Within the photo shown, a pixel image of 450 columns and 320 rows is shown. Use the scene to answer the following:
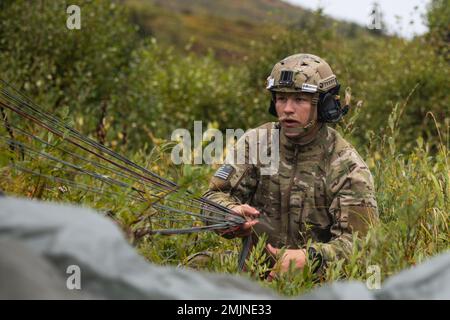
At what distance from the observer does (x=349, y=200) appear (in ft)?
17.3

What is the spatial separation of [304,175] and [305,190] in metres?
0.11

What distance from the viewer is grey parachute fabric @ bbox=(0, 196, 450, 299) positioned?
99.3 inches

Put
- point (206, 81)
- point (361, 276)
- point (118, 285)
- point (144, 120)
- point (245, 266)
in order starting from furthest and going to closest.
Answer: point (206, 81), point (144, 120), point (245, 266), point (361, 276), point (118, 285)

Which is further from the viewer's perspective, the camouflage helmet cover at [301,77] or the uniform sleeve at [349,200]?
the camouflage helmet cover at [301,77]

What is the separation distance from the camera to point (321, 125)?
5.70m

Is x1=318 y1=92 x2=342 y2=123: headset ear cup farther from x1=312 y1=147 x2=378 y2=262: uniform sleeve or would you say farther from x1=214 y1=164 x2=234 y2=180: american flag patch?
x1=214 y1=164 x2=234 y2=180: american flag patch

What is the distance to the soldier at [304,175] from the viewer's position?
5.36m

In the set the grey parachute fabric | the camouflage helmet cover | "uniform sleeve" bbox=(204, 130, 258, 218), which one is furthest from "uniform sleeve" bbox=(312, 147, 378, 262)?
the grey parachute fabric

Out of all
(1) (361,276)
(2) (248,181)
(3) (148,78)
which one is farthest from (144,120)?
(1) (361,276)

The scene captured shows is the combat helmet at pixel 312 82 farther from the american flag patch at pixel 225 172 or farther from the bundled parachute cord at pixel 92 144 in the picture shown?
the bundled parachute cord at pixel 92 144

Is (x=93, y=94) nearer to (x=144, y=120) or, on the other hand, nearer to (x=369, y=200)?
(x=144, y=120)

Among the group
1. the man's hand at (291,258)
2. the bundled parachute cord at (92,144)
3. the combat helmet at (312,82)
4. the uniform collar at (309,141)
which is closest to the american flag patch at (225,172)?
the uniform collar at (309,141)

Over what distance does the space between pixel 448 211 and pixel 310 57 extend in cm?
145
